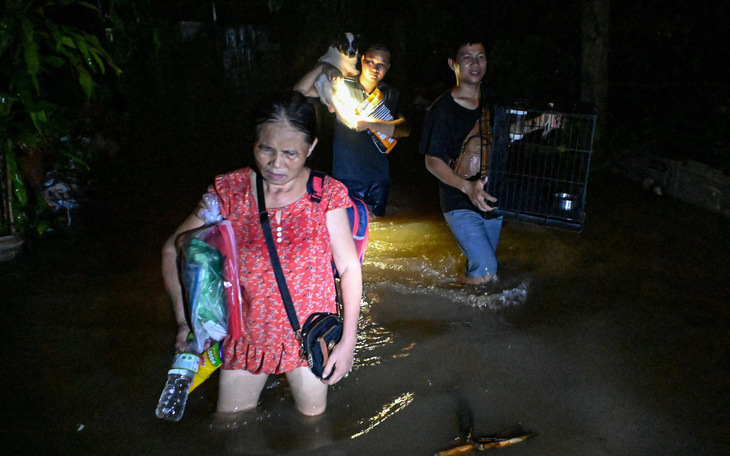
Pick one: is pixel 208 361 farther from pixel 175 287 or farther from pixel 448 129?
pixel 448 129

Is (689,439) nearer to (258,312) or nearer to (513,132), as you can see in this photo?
(513,132)

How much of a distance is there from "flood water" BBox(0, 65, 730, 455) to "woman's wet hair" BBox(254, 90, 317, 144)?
5.40 ft

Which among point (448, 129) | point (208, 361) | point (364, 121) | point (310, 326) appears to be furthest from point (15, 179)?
point (310, 326)

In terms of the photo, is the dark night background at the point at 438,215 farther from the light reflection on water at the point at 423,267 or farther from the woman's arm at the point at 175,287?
the woman's arm at the point at 175,287

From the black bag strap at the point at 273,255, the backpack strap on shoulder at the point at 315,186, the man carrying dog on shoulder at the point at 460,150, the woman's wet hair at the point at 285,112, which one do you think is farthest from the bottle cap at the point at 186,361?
the man carrying dog on shoulder at the point at 460,150

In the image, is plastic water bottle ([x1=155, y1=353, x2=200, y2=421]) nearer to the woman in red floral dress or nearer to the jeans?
the woman in red floral dress

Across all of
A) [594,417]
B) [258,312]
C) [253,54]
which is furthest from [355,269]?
[253,54]

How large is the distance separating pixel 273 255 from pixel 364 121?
8.58 ft

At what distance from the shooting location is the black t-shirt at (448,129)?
4.50m

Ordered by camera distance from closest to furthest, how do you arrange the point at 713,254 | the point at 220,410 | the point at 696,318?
the point at 220,410
the point at 696,318
the point at 713,254

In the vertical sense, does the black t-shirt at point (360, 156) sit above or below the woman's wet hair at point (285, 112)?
below

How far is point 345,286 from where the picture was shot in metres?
2.89

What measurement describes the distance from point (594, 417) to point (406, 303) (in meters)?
1.85

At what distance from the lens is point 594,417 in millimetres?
3377
